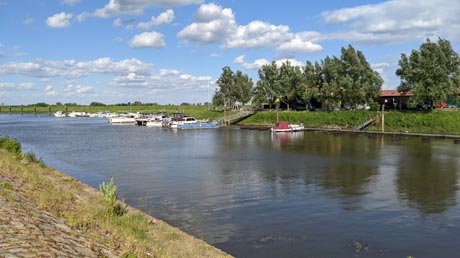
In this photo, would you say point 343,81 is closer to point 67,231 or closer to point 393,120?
point 393,120

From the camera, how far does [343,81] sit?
102125 millimetres

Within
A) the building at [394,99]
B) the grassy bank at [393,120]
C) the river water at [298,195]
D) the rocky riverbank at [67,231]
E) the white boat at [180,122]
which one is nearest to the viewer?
the rocky riverbank at [67,231]

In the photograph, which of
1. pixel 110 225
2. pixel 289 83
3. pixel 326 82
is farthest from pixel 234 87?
pixel 110 225

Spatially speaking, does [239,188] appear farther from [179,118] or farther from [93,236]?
[179,118]

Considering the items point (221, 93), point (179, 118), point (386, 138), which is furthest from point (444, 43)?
point (221, 93)

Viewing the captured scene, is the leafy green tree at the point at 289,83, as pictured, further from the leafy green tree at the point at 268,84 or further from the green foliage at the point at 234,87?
the green foliage at the point at 234,87

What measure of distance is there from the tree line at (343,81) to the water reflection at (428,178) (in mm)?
32192

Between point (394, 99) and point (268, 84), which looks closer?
point (394, 99)

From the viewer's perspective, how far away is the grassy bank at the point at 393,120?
8062cm

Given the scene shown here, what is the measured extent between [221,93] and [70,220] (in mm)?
138929

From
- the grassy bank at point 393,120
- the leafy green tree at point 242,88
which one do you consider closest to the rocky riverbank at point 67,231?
the grassy bank at point 393,120

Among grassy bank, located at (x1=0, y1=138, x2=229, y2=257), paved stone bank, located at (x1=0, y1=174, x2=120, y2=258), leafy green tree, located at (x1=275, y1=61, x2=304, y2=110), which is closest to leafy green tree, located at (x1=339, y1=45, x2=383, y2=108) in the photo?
leafy green tree, located at (x1=275, y1=61, x2=304, y2=110)

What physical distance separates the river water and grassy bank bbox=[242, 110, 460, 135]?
24.4m

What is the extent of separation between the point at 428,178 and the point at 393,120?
55.5 m
